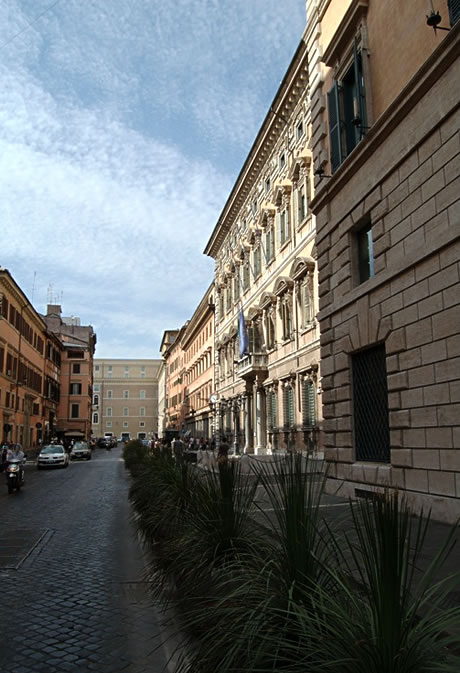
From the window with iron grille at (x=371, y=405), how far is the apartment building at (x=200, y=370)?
38047 millimetres

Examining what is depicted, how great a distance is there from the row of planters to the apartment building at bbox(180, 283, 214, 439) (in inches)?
1828

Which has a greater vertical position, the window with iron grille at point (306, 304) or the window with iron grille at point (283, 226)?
the window with iron grille at point (283, 226)

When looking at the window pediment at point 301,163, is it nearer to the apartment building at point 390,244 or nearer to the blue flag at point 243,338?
the blue flag at point 243,338

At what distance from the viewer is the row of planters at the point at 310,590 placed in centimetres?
249

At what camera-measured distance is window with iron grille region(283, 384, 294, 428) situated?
28.6 metres

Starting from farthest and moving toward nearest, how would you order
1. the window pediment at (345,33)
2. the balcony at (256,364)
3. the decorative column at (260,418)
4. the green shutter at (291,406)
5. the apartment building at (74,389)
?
1. the apartment building at (74,389)
2. the decorative column at (260,418)
3. the balcony at (256,364)
4. the green shutter at (291,406)
5. the window pediment at (345,33)

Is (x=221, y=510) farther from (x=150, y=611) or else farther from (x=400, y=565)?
(x=400, y=565)

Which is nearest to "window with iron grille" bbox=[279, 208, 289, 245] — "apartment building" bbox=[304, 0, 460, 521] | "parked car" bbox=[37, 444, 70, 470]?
"apartment building" bbox=[304, 0, 460, 521]

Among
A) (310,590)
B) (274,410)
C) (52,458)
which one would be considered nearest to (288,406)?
(274,410)

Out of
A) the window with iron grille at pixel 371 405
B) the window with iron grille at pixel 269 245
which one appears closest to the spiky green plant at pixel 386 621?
the window with iron grille at pixel 371 405

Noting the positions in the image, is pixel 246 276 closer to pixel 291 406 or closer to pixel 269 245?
pixel 269 245

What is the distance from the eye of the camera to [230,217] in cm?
4469

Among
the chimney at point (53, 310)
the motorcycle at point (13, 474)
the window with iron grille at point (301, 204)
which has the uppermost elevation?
the chimney at point (53, 310)

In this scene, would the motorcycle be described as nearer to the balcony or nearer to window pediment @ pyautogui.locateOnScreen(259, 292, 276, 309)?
the balcony
